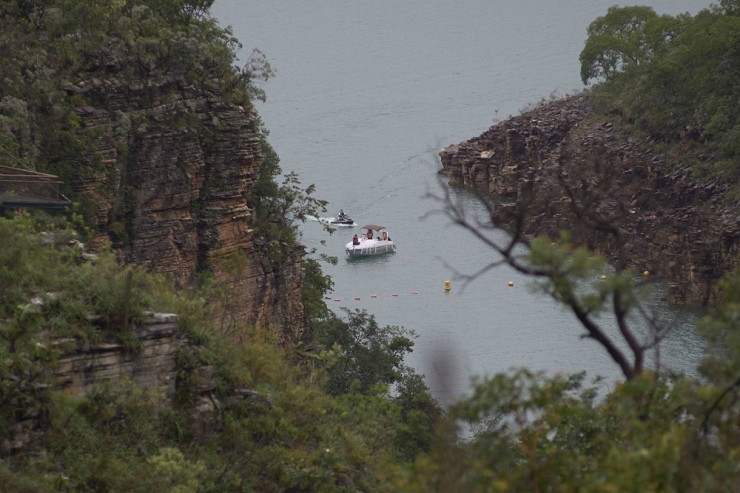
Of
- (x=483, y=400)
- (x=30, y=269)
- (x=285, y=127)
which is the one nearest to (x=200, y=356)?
(x=30, y=269)

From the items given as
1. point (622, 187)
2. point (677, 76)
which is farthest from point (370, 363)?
point (677, 76)

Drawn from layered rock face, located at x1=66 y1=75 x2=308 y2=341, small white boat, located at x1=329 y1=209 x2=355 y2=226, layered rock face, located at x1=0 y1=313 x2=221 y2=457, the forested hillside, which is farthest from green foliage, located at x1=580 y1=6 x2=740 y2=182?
layered rock face, located at x1=0 y1=313 x2=221 y2=457

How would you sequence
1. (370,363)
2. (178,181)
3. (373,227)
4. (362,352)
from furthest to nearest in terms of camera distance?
(373,227)
(362,352)
(370,363)
(178,181)

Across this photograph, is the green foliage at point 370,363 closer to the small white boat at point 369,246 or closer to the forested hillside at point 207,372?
the forested hillside at point 207,372

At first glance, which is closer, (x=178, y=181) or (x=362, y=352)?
(x=178, y=181)

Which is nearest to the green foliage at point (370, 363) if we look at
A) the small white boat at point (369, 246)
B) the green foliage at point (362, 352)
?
the green foliage at point (362, 352)

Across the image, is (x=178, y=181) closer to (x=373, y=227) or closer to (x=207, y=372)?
(x=207, y=372)

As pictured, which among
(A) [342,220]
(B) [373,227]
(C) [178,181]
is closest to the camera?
(C) [178,181]
